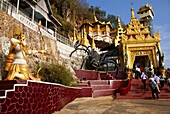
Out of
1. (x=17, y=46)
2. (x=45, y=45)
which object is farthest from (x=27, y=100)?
(x=45, y=45)

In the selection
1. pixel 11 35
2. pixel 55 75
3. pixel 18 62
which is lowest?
pixel 55 75

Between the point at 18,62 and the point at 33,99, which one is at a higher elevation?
the point at 18,62

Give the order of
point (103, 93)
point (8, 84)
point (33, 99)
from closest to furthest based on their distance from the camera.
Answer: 1. point (8, 84)
2. point (33, 99)
3. point (103, 93)

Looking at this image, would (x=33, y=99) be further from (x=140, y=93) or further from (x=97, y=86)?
(x=140, y=93)

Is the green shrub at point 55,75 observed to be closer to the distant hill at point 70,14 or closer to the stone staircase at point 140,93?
the stone staircase at point 140,93

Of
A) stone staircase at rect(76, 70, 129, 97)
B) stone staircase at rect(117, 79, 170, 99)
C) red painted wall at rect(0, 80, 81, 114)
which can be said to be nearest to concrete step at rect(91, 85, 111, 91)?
stone staircase at rect(76, 70, 129, 97)

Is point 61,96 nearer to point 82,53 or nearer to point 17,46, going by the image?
point 17,46

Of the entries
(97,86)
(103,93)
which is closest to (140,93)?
(103,93)

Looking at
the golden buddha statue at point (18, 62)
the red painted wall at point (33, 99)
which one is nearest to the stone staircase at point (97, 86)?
the red painted wall at point (33, 99)

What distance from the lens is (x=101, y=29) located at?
180 feet

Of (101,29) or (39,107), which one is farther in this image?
(101,29)

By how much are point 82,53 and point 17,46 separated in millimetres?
19043

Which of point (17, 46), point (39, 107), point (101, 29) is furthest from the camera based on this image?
point (101, 29)

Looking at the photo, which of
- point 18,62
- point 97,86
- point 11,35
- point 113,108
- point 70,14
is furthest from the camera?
point 70,14
